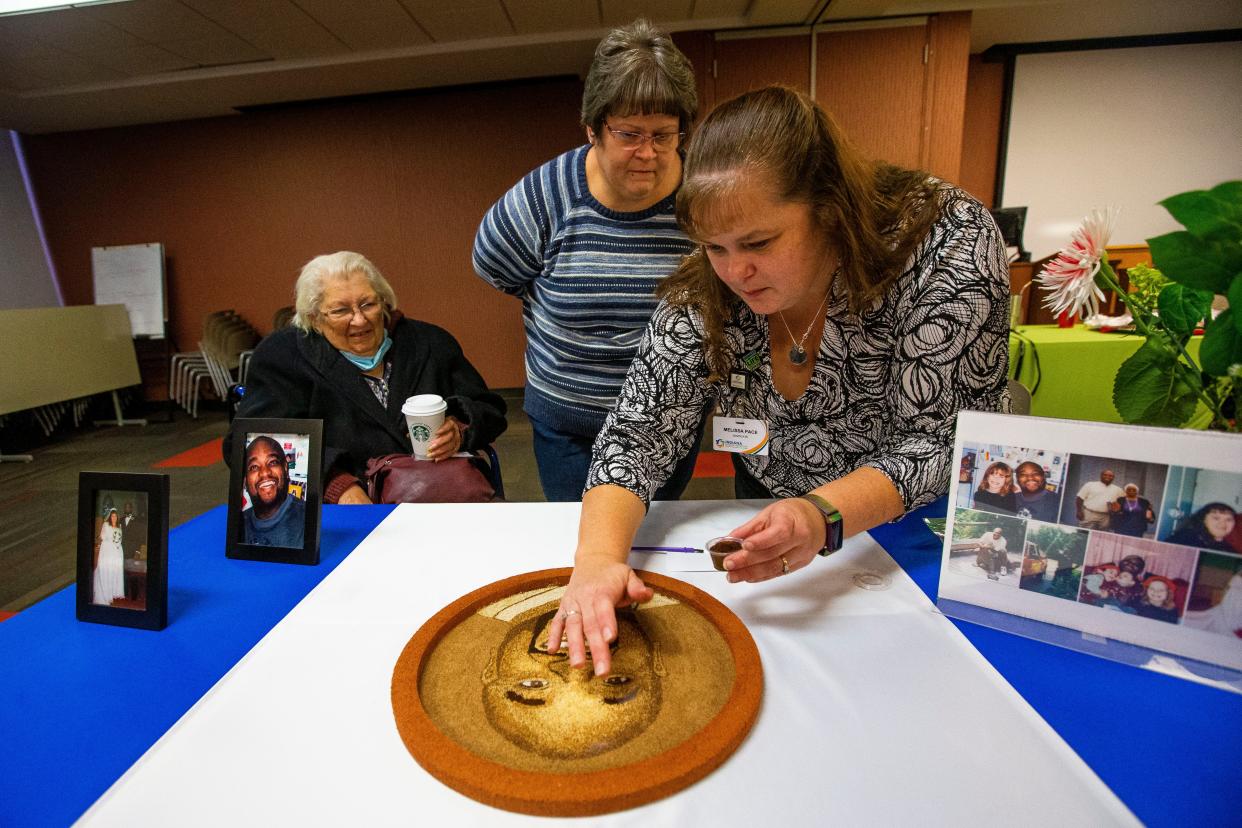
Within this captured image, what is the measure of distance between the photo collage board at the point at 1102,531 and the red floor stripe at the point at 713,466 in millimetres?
2731

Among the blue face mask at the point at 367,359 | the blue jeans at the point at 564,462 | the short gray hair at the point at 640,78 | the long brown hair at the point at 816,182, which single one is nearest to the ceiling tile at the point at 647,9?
the short gray hair at the point at 640,78

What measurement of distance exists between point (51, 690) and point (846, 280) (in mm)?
1160

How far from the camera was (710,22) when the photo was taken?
3967mm

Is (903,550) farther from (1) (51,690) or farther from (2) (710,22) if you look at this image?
(2) (710,22)

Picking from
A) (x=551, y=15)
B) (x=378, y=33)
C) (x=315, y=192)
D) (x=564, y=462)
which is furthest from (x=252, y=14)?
(x=564, y=462)

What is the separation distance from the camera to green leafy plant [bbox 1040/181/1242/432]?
513 mm

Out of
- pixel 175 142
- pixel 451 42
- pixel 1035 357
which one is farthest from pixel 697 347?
pixel 175 142

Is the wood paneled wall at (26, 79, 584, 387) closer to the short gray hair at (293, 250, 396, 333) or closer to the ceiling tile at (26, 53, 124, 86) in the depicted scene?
the ceiling tile at (26, 53, 124, 86)

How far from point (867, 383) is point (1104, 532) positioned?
40 cm

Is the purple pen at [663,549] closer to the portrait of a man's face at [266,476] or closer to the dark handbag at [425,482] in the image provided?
the portrait of a man's face at [266,476]

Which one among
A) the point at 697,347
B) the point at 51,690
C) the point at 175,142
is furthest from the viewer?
the point at 175,142

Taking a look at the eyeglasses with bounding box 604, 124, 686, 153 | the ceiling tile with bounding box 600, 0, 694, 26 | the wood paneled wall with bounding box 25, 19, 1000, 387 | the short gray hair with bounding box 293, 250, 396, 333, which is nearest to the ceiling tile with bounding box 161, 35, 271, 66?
the wood paneled wall with bounding box 25, 19, 1000, 387

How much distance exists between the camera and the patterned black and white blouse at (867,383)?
877 mm

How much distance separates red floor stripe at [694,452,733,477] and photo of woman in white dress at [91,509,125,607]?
9.33 feet
